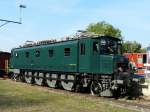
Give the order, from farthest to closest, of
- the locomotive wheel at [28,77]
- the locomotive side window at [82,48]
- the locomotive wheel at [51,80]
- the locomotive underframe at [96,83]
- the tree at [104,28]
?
the tree at [104,28] < the locomotive wheel at [28,77] < the locomotive wheel at [51,80] < the locomotive side window at [82,48] < the locomotive underframe at [96,83]

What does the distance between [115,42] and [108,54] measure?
120cm

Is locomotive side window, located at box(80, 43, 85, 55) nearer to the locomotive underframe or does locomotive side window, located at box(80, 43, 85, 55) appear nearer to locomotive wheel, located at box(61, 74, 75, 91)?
the locomotive underframe

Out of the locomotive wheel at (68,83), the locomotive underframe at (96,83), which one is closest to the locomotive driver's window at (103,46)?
the locomotive underframe at (96,83)

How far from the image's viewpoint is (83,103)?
61.1 ft

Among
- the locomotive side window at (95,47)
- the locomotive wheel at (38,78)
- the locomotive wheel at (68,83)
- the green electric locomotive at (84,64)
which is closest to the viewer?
the green electric locomotive at (84,64)

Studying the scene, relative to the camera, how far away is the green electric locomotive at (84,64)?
72.7 ft

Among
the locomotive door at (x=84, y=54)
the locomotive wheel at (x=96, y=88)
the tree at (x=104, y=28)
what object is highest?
the tree at (x=104, y=28)

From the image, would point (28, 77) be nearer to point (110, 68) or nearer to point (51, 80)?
point (51, 80)

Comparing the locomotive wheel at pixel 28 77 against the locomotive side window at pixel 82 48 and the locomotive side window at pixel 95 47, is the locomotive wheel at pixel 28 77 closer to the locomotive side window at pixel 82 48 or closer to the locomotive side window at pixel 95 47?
the locomotive side window at pixel 82 48

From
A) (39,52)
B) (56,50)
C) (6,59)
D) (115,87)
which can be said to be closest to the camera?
(115,87)

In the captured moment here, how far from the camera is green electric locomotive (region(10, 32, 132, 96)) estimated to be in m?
22.2

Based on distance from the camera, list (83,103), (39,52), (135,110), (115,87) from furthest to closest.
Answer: (39,52), (115,87), (83,103), (135,110)

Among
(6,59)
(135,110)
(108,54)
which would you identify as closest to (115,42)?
(108,54)

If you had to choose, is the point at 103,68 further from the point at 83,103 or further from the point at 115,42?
the point at 83,103
